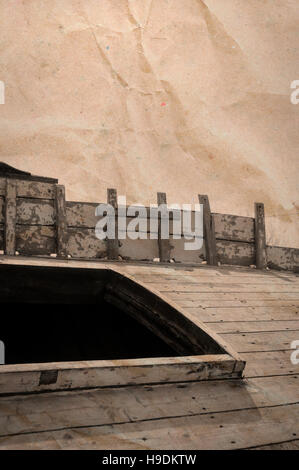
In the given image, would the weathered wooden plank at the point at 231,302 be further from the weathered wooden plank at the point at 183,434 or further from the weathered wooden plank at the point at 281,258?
the weathered wooden plank at the point at 281,258

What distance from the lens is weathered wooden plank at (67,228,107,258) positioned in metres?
4.89

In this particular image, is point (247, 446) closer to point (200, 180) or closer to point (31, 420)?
point (31, 420)

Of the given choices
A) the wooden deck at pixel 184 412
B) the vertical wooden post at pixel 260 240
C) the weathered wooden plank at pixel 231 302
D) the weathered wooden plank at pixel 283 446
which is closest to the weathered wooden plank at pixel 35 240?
the weathered wooden plank at pixel 231 302

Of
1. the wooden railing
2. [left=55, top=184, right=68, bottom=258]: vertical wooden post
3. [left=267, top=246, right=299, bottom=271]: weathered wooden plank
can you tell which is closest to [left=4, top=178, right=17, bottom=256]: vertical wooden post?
the wooden railing

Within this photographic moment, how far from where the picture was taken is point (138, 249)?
5.14 metres

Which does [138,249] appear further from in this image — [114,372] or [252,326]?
[114,372]

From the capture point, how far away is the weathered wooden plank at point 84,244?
16.1 ft

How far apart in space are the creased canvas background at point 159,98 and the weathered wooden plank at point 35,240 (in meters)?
13.2

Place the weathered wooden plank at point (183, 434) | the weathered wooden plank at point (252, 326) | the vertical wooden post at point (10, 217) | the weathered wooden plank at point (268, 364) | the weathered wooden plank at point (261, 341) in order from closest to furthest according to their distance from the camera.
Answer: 1. the weathered wooden plank at point (183, 434)
2. the weathered wooden plank at point (268, 364)
3. the weathered wooden plank at point (261, 341)
4. the weathered wooden plank at point (252, 326)
5. the vertical wooden post at point (10, 217)

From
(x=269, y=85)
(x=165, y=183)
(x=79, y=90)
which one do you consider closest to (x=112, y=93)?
(x=79, y=90)

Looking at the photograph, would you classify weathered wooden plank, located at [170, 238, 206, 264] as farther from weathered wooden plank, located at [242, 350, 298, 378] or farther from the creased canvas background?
the creased canvas background

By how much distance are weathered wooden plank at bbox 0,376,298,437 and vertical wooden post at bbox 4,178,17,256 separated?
2.70 meters
